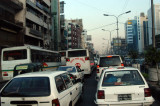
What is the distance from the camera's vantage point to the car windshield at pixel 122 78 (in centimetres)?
580

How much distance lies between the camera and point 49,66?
21.2 m

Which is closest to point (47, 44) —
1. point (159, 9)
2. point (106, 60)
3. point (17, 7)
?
point (17, 7)

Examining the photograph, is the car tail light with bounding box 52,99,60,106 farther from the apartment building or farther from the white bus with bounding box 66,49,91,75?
the apartment building

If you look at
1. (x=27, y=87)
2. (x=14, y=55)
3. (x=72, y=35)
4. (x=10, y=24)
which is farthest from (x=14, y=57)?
(x=72, y=35)

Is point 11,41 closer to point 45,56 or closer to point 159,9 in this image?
point 45,56

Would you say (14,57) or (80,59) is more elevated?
(14,57)

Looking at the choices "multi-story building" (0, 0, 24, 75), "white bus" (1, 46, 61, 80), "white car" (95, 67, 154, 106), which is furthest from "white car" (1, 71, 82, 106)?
"multi-story building" (0, 0, 24, 75)

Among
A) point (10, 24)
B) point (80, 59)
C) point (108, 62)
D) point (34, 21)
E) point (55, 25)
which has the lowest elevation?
point (108, 62)

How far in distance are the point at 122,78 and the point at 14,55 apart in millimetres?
12291

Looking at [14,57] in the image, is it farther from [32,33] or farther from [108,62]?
[32,33]

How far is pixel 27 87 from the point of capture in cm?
496

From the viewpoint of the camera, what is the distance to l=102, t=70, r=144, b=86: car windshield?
19.0 ft

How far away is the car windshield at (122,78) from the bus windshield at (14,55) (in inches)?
444

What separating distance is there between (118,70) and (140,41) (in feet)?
421
